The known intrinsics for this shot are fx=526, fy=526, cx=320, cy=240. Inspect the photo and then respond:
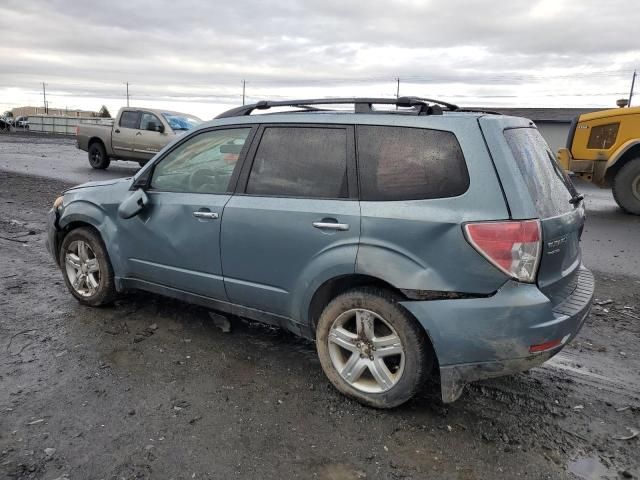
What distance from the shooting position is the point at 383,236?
9.59 ft

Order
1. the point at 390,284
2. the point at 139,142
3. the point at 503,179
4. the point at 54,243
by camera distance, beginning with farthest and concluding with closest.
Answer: the point at 139,142 < the point at 54,243 < the point at 390,284 < the point at 503,179

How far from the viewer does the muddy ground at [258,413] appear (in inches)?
103

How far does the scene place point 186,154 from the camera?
405 centimetres

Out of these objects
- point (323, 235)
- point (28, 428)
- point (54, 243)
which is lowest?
point (28, 428)

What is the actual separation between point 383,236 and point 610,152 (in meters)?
9.49

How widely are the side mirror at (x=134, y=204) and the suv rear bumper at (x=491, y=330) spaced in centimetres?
224

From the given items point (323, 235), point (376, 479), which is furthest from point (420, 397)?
point (323, 235)

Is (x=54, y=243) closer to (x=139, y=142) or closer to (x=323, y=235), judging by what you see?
(x=323, y=235)

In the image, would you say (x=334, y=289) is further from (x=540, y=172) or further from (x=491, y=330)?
(x=540, y=172)

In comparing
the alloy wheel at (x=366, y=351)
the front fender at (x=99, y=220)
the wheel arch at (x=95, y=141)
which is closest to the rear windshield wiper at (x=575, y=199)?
→ the alloy wheel at (x=366, y=351)

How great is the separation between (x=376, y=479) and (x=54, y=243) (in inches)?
146

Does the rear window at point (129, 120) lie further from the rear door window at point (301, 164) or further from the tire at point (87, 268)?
the rear door window at point (301, 164)

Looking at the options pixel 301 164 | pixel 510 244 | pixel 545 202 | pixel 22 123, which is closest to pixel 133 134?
pixel 301 164

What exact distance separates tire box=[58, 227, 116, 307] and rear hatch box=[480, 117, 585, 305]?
329 cm
